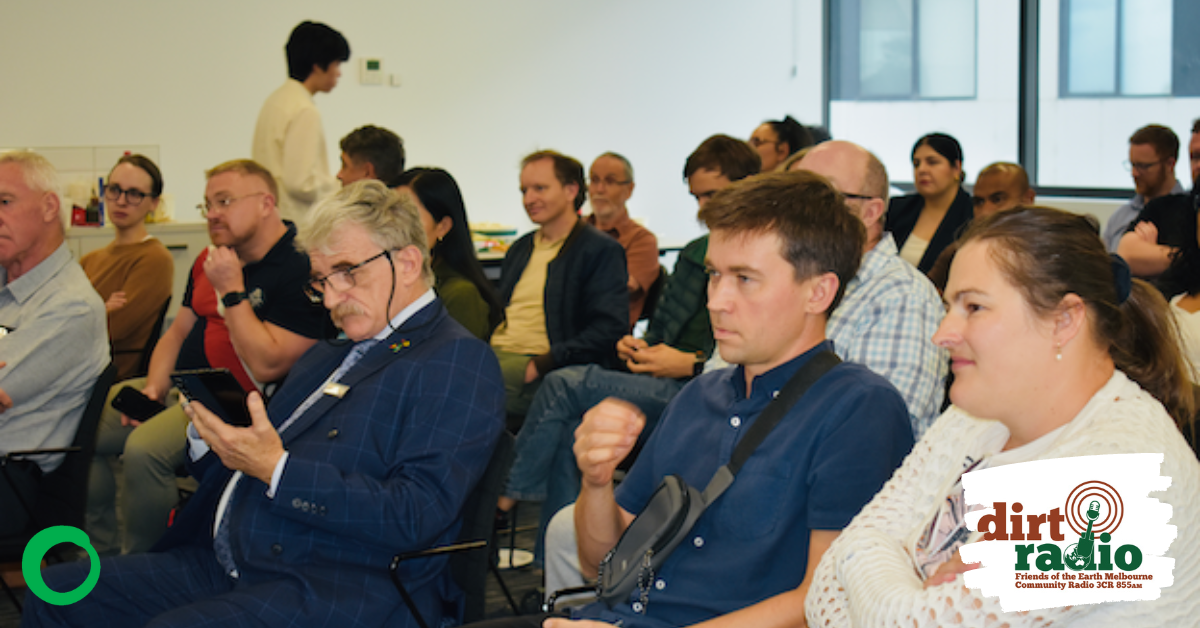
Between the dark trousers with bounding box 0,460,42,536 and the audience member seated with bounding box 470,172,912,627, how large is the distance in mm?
1491

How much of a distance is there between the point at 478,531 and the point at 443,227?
57.5 inches

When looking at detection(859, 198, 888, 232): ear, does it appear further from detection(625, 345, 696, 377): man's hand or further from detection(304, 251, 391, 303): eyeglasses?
detection(304, 251, 391, 303): eyeglasses

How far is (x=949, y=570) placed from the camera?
125 cm

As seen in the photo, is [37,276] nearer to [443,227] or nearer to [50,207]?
[50,207]

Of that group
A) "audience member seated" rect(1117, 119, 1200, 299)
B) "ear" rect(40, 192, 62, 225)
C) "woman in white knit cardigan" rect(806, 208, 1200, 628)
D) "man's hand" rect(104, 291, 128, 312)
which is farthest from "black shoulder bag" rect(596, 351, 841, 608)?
"man's hand" rect(104, 291, 128, 312)

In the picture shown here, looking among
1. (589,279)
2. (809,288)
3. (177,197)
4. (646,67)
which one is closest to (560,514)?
(809,288)

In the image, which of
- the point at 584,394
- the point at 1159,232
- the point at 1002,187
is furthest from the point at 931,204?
the point at 584,394

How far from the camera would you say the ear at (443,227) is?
3203mm

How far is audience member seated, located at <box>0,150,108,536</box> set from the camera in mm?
2568

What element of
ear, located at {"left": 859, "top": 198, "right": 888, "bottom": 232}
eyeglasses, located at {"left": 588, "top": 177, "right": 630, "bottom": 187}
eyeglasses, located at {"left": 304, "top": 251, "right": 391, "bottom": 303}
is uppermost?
eyeglasses, located at {"left": 588, "top": 177, "right": 630, "bottom": 187}

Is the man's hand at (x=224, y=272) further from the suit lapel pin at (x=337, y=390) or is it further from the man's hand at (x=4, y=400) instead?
the suit lapel pin at (x=337, y=390)

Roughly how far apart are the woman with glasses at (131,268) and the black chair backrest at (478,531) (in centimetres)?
219

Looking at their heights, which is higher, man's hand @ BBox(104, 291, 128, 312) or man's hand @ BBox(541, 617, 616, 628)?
man's hand @ BBox(104, 291, 128, 312)

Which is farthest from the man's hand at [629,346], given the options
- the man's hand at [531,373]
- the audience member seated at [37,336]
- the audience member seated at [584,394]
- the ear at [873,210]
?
the audience member seated at [37,336]
